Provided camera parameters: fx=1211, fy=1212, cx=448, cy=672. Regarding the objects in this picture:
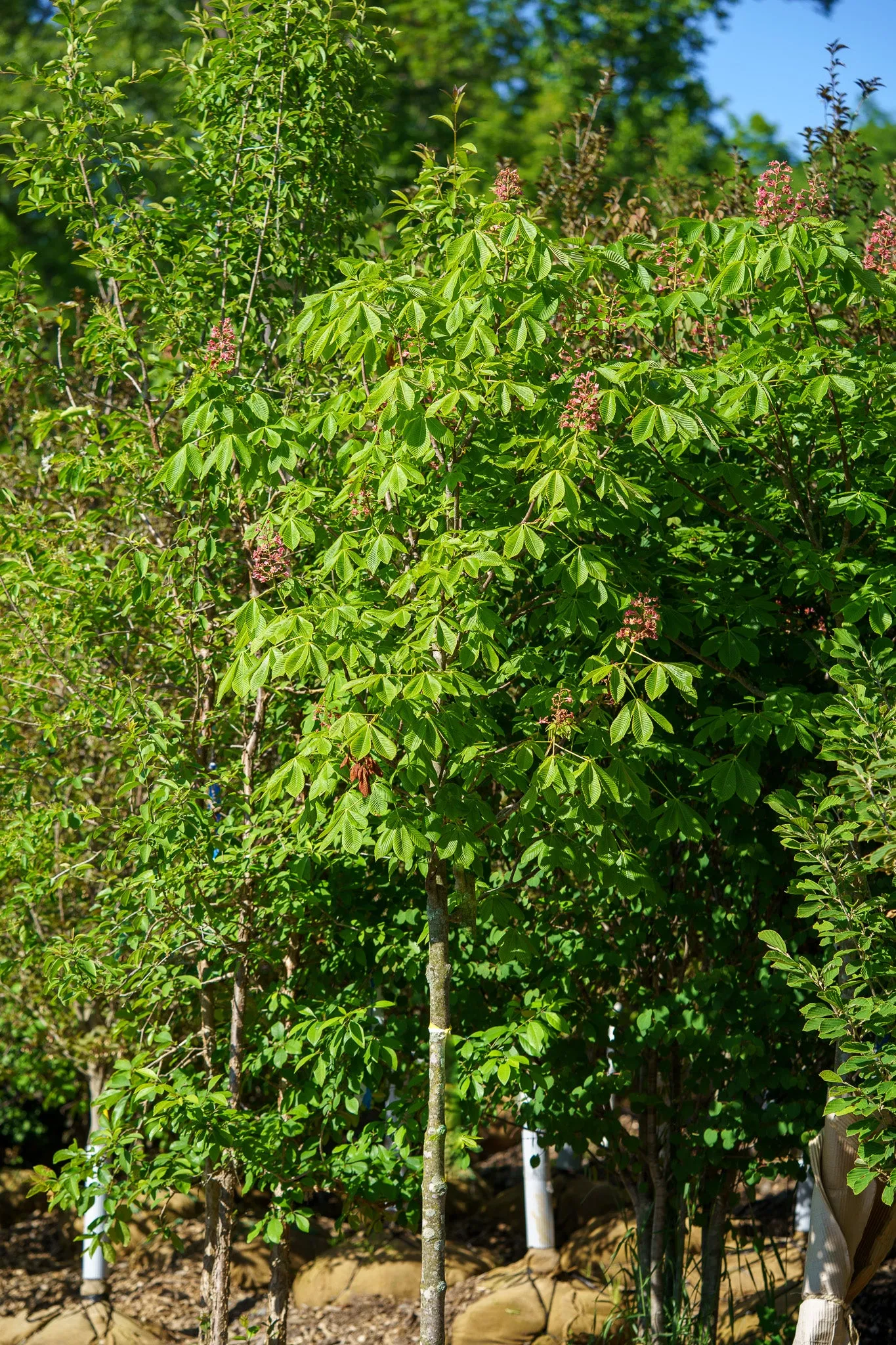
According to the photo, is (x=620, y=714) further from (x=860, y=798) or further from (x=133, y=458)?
(x=133, y=458)

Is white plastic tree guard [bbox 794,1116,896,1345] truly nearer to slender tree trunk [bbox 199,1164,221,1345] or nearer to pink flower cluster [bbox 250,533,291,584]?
slender tree trunk [bbox 199,1164,221,1345]

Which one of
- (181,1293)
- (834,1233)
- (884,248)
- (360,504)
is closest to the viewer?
(360,504)

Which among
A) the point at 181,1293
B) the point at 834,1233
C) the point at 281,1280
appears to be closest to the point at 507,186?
the point at 834,1233

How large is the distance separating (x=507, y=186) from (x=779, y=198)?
2.80ft

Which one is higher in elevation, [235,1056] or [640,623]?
[640,623]

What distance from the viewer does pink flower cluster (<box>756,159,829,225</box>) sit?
367 centimetres

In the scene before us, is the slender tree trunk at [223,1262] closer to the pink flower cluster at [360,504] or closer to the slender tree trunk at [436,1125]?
the slender tree trunk at [436,1125]

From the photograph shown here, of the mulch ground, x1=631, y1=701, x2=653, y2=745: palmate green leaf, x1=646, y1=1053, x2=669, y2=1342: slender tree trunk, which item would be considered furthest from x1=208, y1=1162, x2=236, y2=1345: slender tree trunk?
x1=631, y1=701, x2=653, y2=745: palmate green leaf

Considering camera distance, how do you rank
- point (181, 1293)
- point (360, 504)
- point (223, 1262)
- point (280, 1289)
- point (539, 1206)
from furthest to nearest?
point (181, 1293) → point (539, 1206) → point (280, 1289) → point (223, 1262) → point (360, 504)

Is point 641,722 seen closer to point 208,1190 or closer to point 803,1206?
point 208,1190

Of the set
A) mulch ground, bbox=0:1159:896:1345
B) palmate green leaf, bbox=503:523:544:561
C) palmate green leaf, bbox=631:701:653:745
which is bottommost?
mulch ground, bbox=0:1159:896:1345

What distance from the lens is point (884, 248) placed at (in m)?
4.04

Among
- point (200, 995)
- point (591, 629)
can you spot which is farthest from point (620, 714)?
point (200, 995)

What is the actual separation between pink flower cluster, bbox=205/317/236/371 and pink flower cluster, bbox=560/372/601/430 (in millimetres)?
1160
